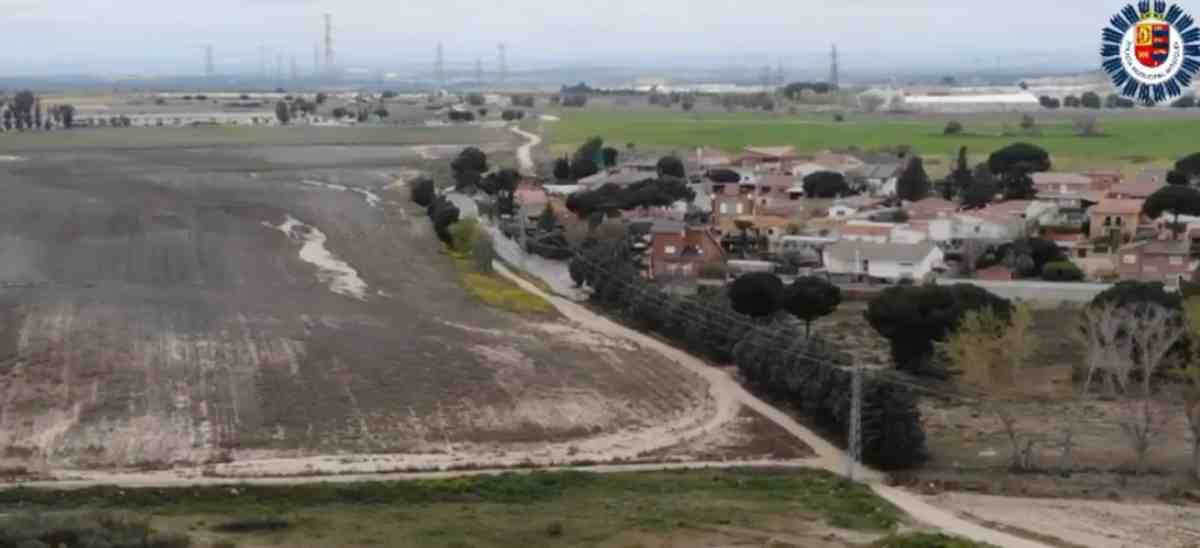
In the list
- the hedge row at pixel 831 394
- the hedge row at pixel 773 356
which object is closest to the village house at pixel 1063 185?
the hedge row at pixel 773 356

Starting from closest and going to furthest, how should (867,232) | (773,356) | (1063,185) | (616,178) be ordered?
(773,356)
(867,232)
(1063,185)
(616,178)

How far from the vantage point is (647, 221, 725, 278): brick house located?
23594mm

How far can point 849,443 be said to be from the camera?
13.7 metres

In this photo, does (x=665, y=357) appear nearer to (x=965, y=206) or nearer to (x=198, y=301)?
(x=198, y=301)

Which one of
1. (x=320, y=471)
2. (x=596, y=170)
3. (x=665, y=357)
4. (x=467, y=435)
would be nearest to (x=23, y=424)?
(x=320, y=471)

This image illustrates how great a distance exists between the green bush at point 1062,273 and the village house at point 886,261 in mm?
1631

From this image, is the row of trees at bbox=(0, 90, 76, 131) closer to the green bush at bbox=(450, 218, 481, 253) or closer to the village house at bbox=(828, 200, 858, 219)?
the green bush at bbox=(450, 218, 481, 253)

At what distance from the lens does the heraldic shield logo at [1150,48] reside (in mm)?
13906

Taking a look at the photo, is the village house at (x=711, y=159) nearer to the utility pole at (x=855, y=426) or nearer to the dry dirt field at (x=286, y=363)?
the dry dirt field at (x=286, y=363)

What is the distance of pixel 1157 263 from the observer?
22.1 metres

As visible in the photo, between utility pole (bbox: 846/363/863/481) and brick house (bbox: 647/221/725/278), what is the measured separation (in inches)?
393

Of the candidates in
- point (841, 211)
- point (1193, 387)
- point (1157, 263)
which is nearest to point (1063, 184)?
point (841, 211)

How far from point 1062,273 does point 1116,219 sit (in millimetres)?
4335

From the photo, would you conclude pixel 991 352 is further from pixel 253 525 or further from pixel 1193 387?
pixel 253 525
